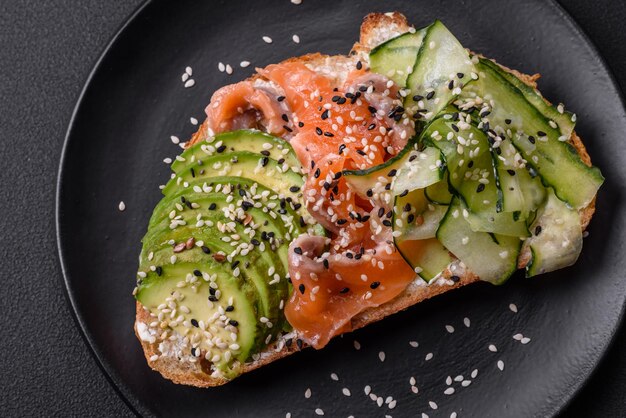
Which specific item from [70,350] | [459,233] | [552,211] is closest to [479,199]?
[459,233]

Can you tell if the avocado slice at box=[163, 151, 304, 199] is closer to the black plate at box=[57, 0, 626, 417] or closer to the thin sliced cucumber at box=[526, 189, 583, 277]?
the black plate at box=[57, 0, 626, 417]

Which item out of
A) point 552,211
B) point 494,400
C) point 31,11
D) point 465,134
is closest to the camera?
point 465,134

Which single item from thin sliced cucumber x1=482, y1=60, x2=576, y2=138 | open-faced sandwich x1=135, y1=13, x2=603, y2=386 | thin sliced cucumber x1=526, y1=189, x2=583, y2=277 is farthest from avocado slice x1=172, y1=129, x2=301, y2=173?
thin sliced cucumber x1=526, y1=189, x2=583, y2=277

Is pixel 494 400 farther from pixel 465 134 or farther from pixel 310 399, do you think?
pixel 465 134

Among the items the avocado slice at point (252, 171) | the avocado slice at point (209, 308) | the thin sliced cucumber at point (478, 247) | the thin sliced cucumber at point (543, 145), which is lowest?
the avocado slice at point (209, 308)

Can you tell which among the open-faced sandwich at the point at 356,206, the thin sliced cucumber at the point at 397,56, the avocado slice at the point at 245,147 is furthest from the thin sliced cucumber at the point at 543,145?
the avocado slice at the point at 245,147

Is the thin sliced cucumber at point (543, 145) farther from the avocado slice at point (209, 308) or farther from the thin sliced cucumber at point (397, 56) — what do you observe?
the avocado slice at point (209, 308)
